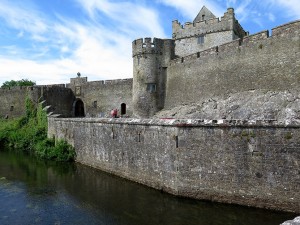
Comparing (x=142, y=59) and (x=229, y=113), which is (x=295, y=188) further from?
(x=142, y=59)

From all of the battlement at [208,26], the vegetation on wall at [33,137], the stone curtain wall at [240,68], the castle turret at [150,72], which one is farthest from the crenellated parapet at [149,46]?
the vegetation on wall at [33,137]

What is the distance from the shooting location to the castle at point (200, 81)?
46.5 ft

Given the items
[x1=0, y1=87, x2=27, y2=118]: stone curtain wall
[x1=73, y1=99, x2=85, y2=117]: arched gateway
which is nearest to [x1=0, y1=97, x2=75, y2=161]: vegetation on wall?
Result: [x1=0, y1=87, x2=27, y2=118]: stone curtain wall

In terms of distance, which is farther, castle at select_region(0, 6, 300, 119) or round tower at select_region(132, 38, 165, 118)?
round tower at select_region(132, 38, 165, 118)

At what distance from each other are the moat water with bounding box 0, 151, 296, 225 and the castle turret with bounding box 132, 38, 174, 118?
8.60 metres

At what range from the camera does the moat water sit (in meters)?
8.37

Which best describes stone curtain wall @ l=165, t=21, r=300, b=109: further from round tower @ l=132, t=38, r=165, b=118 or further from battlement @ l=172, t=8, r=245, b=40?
battlement @ l=172, t=8, r=245, b=40

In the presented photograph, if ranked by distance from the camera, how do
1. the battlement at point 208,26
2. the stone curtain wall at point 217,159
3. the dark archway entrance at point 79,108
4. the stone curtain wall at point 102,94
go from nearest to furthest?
1. the stone curtain wall at point 217,159
2. the battlement at point 208,26
3. the stone curtain wall at point 102,94
4. the dark archway entrance at point 79,108

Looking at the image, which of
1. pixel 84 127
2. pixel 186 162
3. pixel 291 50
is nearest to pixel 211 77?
pixel 291 50

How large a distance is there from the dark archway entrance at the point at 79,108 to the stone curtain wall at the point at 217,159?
1754 cm

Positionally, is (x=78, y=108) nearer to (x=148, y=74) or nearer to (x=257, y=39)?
(x=148, y=74)

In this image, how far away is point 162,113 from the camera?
824 inches

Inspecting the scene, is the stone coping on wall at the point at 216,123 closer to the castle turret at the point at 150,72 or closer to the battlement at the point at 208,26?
the castle turret at the point at 150,72

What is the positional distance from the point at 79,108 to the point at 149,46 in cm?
1169
